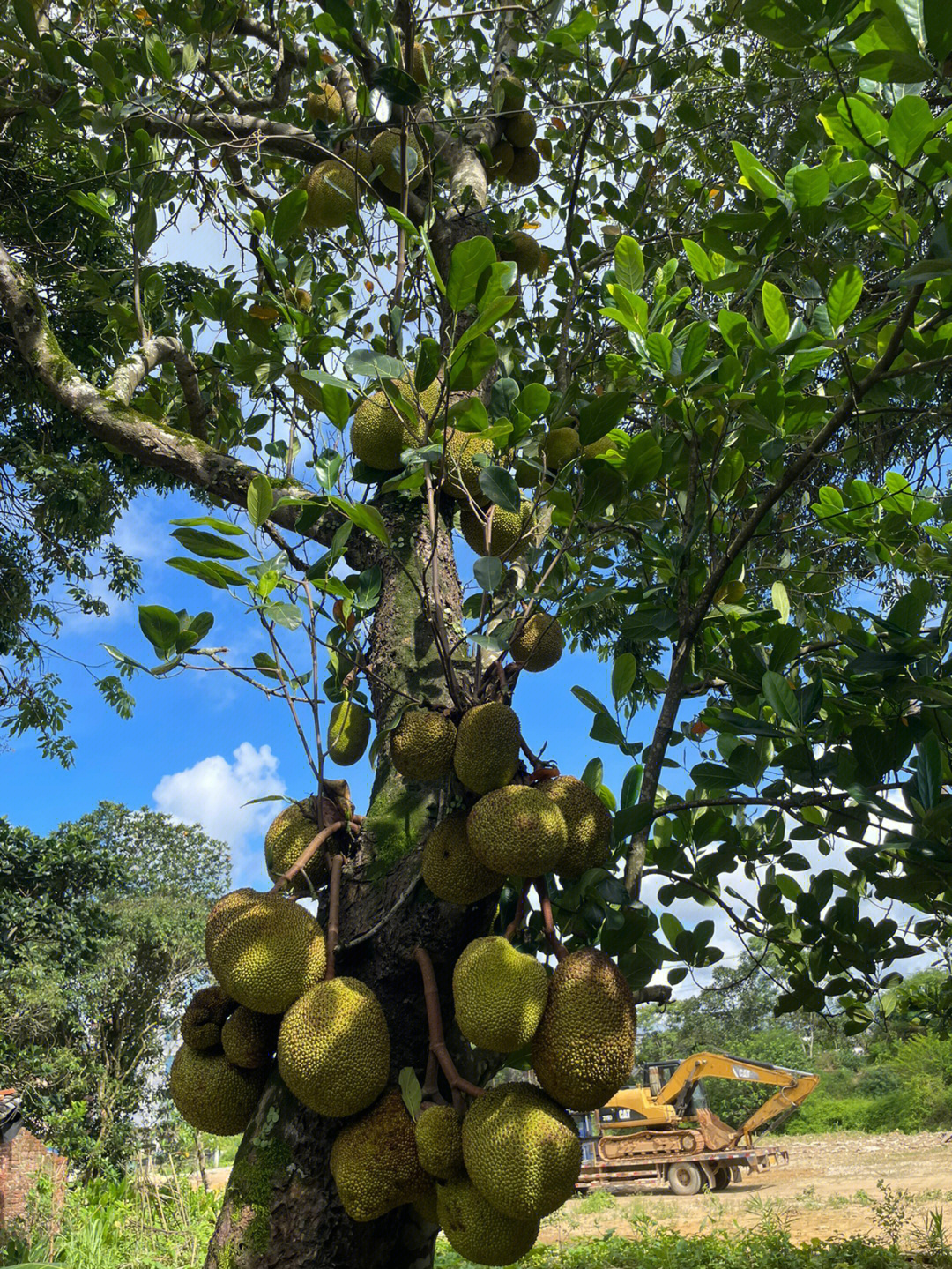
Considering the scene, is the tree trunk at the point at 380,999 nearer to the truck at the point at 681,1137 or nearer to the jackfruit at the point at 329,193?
the jackfruit at the point at 329,193

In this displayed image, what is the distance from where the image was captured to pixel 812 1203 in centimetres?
834

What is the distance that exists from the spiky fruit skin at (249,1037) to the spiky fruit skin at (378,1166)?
18 cm

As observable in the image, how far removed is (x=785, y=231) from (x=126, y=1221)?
481cm

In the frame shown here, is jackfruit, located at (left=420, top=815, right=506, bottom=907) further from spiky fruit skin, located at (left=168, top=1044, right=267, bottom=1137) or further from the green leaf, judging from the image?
the green leaf

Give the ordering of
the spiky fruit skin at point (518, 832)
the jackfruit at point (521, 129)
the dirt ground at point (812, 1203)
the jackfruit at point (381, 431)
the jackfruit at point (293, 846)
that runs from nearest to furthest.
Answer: the spiky fruit skin at point (518, 832)
the jackfruit at point (293, 846)
the jackfruit at point (381, 431)
the jackfruit at point (521, 129)
the dirt ground at point (812, 1203)

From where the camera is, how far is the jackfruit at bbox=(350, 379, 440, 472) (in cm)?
151

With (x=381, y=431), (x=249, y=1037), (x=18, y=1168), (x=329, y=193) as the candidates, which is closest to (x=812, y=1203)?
(x=18, y=1168)

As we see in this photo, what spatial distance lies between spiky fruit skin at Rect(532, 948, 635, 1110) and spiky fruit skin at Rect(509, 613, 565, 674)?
1.67ft

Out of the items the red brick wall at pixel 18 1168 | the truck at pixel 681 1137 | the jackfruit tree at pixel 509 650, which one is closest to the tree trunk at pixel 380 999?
the jackfruit tree at pixel 509 650

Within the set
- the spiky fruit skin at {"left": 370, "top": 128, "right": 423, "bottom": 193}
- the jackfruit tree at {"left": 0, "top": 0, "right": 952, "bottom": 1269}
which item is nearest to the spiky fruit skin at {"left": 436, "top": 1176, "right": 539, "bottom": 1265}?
the jackfruit tree at {"left": 0, "top": 0, "right": 952, "bottom": 1269}

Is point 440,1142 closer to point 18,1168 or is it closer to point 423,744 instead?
point 423,744

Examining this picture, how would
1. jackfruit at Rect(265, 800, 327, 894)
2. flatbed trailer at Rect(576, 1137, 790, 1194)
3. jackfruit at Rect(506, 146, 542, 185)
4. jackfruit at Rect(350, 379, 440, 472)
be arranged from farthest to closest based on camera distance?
flatbed trailer at Rect(576, 1137, 790, 1194) → jackfruit at Rect(506, 146, 542, 185) → jackfruit at Rect(350, 379, 440, 472) → jackfruit at Rect(265, 800, 327, 894)

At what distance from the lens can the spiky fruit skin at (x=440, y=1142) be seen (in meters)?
1.04

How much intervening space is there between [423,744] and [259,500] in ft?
1.33
